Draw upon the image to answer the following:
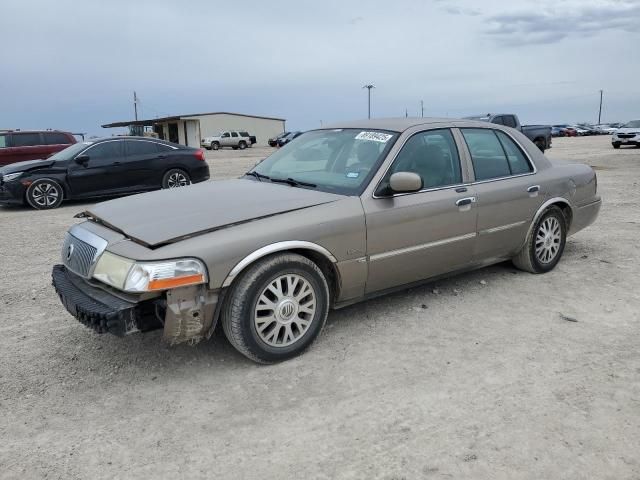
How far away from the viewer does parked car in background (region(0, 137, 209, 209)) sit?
409 inches

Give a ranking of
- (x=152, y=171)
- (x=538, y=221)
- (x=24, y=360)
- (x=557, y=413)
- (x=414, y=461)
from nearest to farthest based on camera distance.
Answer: (x=414, y=461) < (x=557, y=413) < (x=24, y=360) < (x=538, y=221) < (x=152, y=171)

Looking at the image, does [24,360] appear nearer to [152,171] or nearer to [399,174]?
[399,174]

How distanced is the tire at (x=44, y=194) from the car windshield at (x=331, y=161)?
7.17m

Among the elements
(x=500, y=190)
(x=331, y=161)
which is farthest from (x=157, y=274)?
(x=500, y=190)

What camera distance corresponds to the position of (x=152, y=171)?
37.0 feet

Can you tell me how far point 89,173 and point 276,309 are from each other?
8.43 metres

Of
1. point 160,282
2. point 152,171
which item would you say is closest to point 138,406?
point 160,282

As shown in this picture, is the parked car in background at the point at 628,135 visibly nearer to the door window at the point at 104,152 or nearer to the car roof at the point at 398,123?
the door window at the point at 104,152

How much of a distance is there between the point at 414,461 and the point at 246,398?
1067mm

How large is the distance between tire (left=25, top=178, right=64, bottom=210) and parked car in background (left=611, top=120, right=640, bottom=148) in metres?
25.0

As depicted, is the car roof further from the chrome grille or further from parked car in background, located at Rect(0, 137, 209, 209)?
parked car in background, located at Rect(0, 137, 209, 209)

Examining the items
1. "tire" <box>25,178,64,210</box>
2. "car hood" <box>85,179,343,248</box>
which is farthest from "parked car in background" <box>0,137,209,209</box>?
"car hood" <box>85,179,343,248</box>

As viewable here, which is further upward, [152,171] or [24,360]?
[152,171]

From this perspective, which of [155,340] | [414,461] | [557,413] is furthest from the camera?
[155,340]
